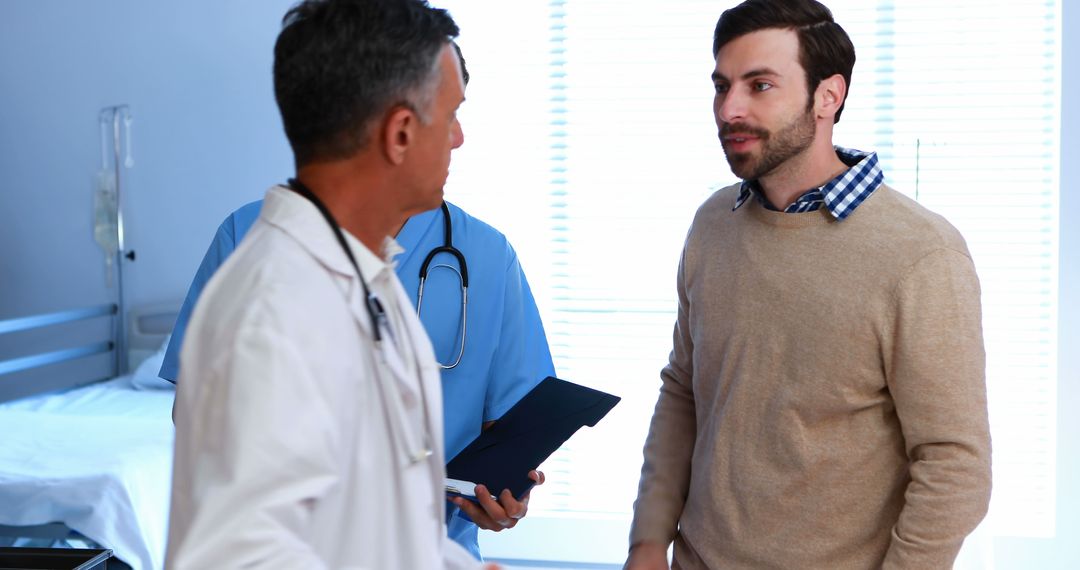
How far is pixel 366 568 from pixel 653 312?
2595mm

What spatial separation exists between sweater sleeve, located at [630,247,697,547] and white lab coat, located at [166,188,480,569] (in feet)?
2.01

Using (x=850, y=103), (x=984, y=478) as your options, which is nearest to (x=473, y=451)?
(x=984, y=478)

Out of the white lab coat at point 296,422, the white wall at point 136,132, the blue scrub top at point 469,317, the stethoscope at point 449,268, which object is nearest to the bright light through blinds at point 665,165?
the white wall at point 136,132

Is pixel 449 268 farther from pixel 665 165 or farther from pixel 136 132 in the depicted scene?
pixel 136 132

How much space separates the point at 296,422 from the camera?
2.62ft

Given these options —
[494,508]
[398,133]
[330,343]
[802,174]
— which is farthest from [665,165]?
[330,343]

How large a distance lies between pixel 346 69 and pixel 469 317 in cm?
74

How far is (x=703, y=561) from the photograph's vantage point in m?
1.45

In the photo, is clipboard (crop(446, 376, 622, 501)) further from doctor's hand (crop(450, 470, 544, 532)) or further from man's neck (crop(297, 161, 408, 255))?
man's neck (crop(297, 161, 408, 255))

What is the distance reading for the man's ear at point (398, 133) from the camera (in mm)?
954

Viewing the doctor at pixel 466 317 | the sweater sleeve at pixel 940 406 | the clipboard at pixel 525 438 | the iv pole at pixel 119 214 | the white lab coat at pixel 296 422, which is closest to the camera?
the white lab coat at pixel 296 422

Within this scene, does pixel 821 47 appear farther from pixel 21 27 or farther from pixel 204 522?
pixel 21 27

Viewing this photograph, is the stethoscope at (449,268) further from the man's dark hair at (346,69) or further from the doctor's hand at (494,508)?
the man's dark hair at (346,69)

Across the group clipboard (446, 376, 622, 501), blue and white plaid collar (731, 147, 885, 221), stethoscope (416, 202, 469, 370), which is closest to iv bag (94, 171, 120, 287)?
stethoscope (416, 202, 469, 370)
